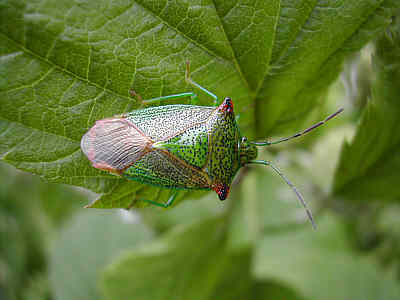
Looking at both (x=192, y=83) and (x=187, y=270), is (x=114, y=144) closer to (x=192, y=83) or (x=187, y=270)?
(x=192, y=83)

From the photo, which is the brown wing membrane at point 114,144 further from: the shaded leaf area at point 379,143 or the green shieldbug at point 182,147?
the shaded leaf area at point 379,143

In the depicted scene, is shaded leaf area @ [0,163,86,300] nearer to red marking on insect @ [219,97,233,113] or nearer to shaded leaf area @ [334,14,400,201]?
red marking on insect @ [219,97,233,113]

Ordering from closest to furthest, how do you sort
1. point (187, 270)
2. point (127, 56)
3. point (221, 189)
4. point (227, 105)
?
1. point (127, 56)
2. point (227, 105)
3. point (221, 189)
4. point (187, 270)

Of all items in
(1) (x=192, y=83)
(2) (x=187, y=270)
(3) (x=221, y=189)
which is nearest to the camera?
(1) (x=192, y=83)

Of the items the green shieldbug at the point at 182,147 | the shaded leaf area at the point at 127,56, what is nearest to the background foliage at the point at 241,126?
the shaded leaf area at the point at 127,56

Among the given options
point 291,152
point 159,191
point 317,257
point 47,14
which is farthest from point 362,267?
point 47,14

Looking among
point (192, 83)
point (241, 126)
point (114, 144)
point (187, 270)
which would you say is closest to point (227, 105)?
point (192, 83)
